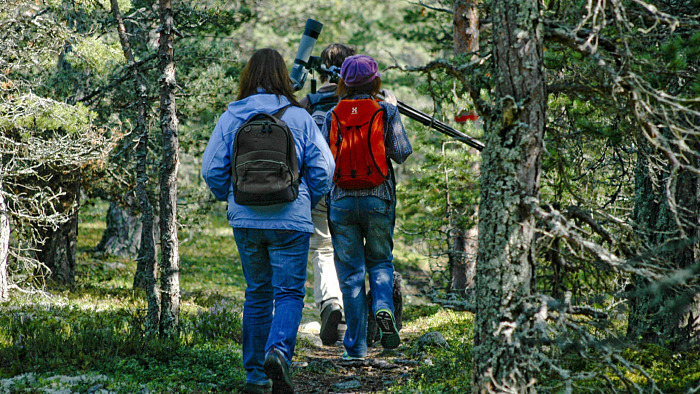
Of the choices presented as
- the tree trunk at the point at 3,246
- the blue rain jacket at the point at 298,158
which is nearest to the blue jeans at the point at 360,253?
the blue rain jacket at the point at 298,158

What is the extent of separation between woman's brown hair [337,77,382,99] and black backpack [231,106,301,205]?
135cm

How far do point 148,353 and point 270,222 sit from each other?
6.68 feet

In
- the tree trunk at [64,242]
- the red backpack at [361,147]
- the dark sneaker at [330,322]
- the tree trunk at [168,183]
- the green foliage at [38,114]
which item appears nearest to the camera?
the red backpack at [361,147]

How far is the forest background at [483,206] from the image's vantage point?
3.07 metres

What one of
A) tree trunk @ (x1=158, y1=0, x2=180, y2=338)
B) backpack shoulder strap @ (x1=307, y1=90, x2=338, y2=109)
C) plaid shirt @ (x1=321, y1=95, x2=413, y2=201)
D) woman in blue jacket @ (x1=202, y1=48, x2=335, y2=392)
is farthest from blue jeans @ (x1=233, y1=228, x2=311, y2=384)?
backpack shoulder strap @ (x1=307, y1=90, x2=338, y2=109)

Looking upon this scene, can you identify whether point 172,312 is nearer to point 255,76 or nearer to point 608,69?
point 255,76

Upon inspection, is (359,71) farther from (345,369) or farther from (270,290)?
(345,369)

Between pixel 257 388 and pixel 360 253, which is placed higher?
pixel 360 253

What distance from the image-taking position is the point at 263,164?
416 cm

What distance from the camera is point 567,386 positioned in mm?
2760

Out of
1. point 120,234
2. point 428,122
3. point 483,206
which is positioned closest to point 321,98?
point 428,122

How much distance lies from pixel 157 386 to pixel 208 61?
8238 millimetres

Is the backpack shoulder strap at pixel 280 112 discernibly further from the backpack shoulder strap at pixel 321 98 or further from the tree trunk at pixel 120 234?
the tree trunk at pixel 120 234

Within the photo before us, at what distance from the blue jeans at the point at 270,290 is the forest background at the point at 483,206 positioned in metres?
0.64
